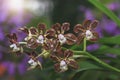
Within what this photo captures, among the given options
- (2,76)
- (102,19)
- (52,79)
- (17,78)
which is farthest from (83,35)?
(2,76)

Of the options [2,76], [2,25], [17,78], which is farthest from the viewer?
[2,76]

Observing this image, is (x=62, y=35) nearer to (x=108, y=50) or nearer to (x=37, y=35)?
(x=37, y=35)

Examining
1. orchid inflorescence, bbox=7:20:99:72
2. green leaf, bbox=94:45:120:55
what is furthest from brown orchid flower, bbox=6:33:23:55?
green leaf, bbox=94:45:120:55

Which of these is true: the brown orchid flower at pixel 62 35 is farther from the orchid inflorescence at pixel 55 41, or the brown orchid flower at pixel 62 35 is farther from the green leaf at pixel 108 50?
the green leaf at pixel 108 50

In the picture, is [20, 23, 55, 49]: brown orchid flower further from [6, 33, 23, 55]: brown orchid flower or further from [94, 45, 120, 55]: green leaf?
[94, 45, 120, 55]: green leaf

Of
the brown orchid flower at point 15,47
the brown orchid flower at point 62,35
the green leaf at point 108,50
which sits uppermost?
the brown orchid flower at point 62,35

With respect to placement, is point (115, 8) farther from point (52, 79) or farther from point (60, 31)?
point (60, 31)

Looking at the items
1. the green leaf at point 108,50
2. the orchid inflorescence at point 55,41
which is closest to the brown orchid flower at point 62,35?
the orchid inflorescence at point 55,41
